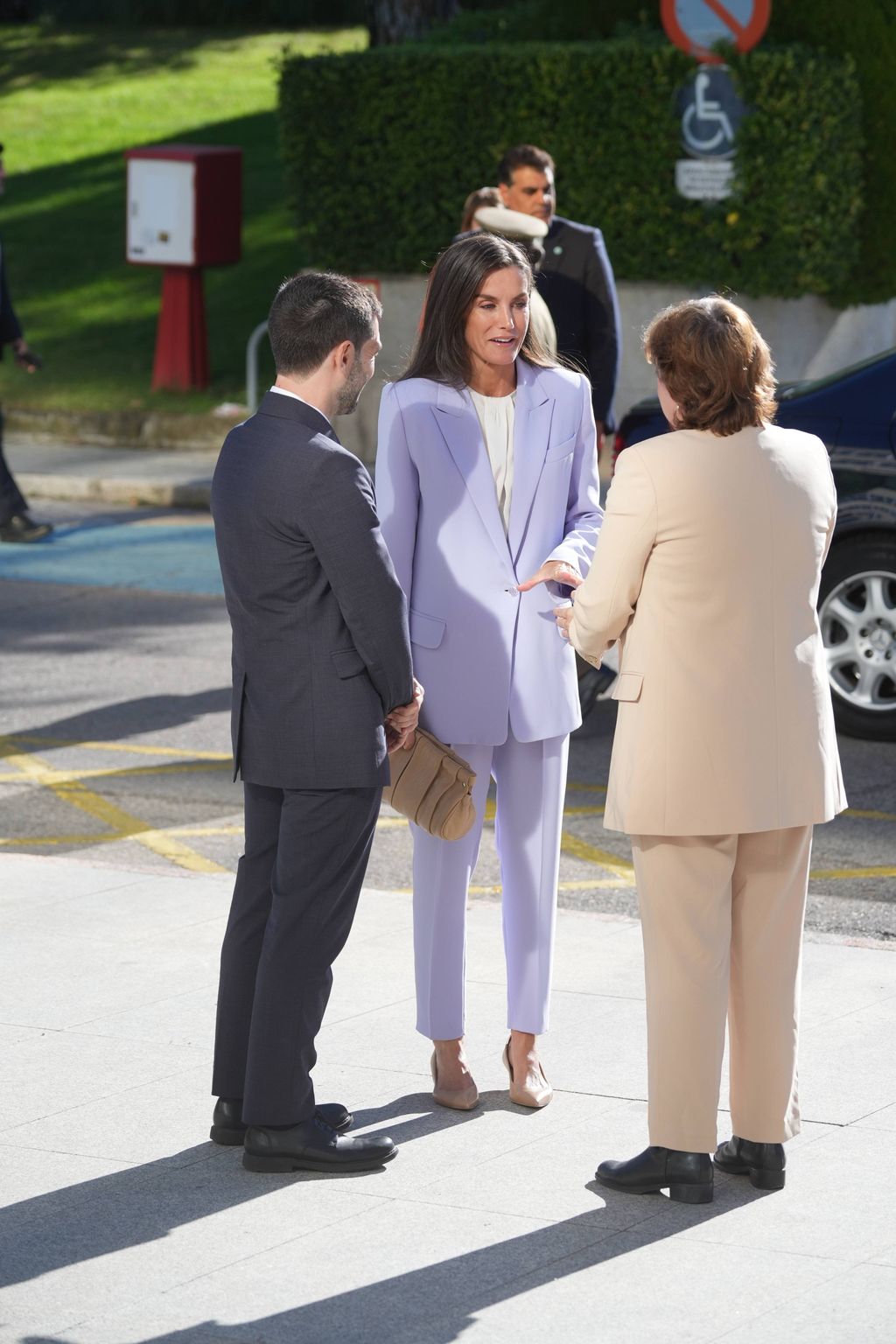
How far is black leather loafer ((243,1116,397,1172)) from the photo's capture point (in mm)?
4727

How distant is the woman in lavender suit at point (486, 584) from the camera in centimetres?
512

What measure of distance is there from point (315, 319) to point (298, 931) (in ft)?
4.14

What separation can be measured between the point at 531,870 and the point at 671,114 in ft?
36.7

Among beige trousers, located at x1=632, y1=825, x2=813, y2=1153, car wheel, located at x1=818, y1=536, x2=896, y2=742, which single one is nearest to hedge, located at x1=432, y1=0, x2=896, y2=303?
car wheel, located at x1=818, y1=536, x2=896, y2=742

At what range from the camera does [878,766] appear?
8.73 metres

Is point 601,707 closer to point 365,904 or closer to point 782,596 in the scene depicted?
point 365,904

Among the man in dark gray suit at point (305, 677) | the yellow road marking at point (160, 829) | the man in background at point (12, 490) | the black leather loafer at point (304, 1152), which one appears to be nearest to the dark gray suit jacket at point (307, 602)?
the man in dark gray suit at point (305, 677)

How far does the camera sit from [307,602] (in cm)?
458

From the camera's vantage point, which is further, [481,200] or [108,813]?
[481,200]

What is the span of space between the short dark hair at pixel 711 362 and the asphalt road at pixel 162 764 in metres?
2.62

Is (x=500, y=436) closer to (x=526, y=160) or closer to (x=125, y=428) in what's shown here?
(x=526, y=160)

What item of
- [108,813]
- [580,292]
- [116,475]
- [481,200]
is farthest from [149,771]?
[116,475]

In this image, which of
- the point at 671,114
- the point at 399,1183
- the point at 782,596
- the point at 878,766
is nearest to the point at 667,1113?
the point at 399,1183

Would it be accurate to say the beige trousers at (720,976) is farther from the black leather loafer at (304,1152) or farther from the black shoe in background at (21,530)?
the black shoe in background at (21,530)
